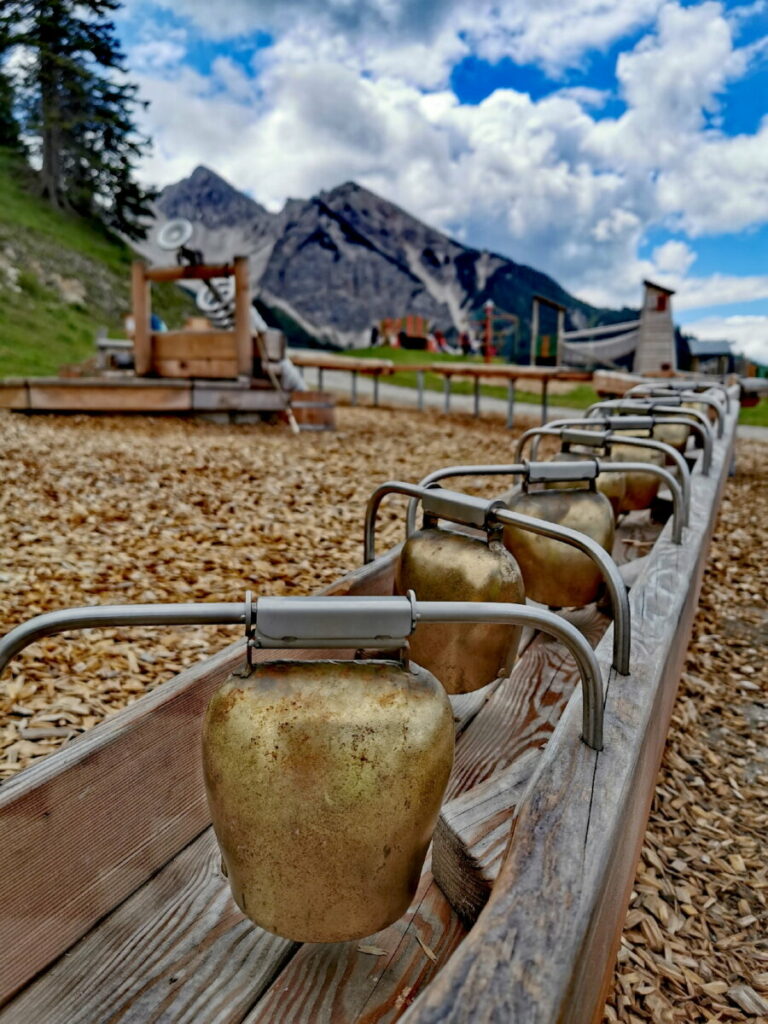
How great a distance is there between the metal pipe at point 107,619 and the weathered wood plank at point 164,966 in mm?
502

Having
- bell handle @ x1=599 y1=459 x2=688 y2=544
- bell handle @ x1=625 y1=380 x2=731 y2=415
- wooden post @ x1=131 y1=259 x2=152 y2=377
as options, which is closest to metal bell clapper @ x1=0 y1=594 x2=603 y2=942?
bell handle @ x1=599 y1=459 x2=688 y2=544

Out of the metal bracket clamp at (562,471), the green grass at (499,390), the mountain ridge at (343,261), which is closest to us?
the metal bracket clamp at (562,471)

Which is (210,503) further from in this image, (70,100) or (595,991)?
(70,100)

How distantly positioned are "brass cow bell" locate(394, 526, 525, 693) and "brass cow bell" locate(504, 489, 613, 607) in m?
0.43

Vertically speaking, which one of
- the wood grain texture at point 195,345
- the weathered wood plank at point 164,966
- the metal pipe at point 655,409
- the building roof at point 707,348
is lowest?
the weathered wood plank at point 164,966

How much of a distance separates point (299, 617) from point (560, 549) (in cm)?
121

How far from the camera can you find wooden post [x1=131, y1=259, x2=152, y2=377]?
8602 millimetres

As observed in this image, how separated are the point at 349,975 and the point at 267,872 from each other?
0.85 feet

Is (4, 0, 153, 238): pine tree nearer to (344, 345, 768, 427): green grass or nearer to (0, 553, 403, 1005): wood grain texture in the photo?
(344, 345, 768, 427): green grass

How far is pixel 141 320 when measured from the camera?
8609 mm

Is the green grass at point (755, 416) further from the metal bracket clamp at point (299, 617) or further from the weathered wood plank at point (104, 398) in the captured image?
the metal bracket clamp at point (299, 617)

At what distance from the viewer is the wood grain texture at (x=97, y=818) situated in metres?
1.00

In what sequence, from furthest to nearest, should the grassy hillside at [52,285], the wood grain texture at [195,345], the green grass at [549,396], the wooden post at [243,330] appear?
the grassy hillside at [52,285], the green grass at [549,396], the wood grain texture at [195,345], the wooden post at [243,330]

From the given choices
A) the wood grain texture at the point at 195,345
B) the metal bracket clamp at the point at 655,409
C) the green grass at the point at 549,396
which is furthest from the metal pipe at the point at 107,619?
the green grass at the point at 549,396
